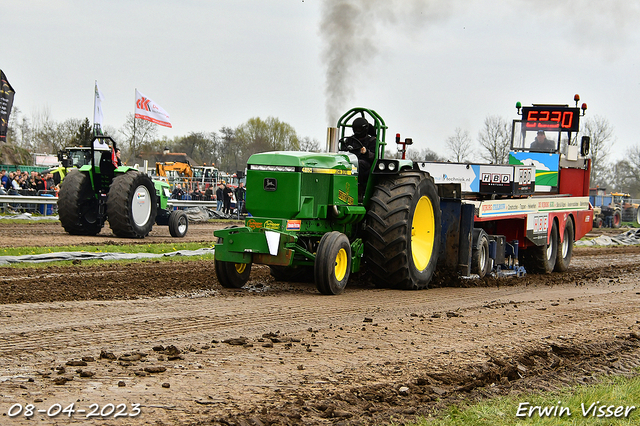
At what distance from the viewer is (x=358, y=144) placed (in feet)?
32.8

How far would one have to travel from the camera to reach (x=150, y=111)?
1182 inches

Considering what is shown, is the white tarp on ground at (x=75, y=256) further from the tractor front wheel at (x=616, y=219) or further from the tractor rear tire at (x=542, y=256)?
the tractor front wheel at (x=616, y=219)

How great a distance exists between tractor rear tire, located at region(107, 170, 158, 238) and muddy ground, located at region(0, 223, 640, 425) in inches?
237

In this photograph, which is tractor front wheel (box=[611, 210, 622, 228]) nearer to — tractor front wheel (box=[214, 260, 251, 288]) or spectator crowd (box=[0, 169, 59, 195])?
spectator crowd (box=[0, 169, 59, 195])

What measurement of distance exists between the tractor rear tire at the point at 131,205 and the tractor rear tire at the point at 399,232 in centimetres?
804

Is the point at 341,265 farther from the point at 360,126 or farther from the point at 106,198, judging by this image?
the point at 106,198

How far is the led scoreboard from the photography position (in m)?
16.3

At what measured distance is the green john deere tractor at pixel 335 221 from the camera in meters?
8.58

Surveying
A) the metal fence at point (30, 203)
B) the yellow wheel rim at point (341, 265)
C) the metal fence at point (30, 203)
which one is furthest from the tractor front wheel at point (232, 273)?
the metal fence at point (30, 203)

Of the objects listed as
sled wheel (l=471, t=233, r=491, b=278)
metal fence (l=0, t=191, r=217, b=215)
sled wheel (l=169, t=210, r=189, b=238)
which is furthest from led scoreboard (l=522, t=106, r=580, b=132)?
metal fence (l=0, t=191, r=217, b=215)

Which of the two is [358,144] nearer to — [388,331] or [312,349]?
[388,331]

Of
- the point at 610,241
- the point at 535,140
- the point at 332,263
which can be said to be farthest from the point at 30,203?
Answer: the point at 610,241

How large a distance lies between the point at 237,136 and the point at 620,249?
48165mm

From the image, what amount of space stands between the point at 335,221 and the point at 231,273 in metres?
1.51
